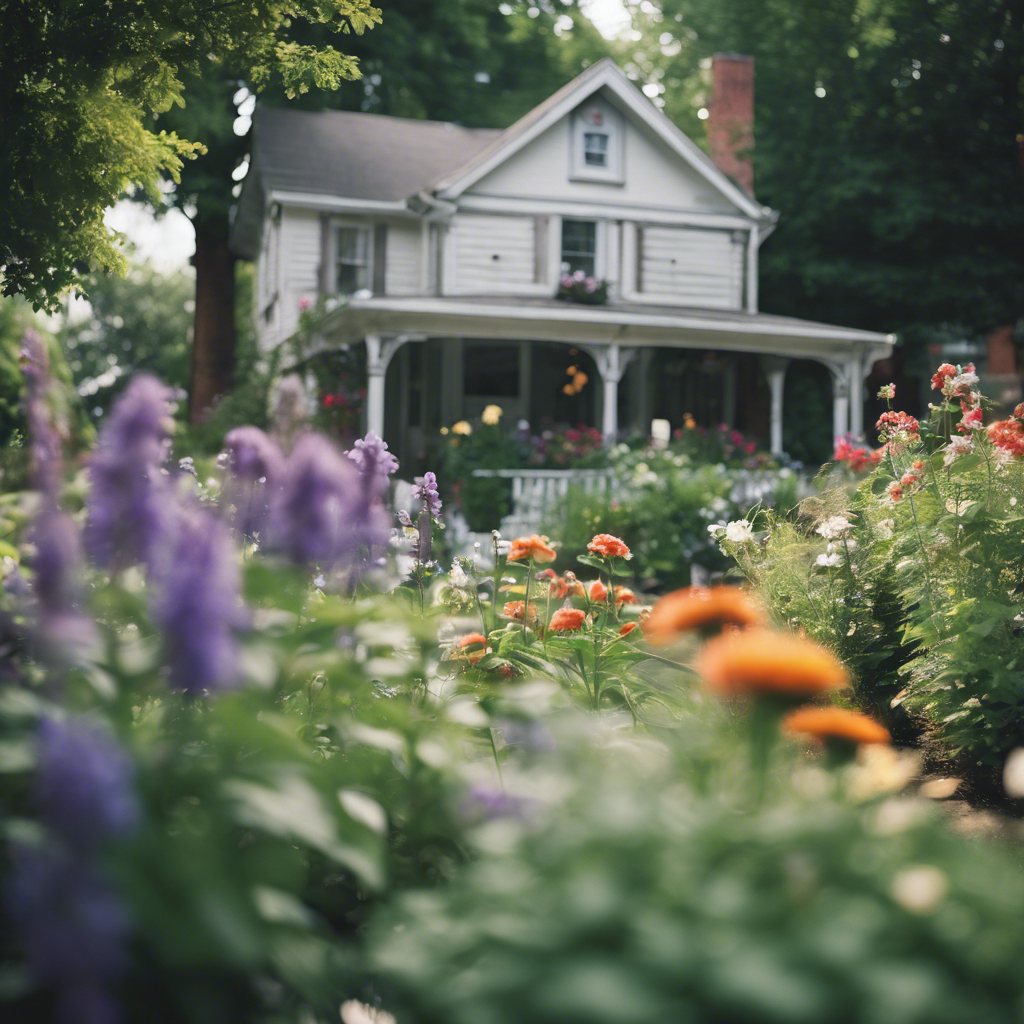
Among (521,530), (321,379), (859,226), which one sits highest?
(859,226)

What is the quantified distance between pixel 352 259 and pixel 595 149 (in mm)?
4359

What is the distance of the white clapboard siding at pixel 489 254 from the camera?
15.7m

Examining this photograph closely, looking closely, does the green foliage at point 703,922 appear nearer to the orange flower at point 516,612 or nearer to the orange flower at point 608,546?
the orange flower at point 608,546

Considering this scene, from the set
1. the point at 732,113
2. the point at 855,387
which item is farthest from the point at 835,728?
the point at 732,113

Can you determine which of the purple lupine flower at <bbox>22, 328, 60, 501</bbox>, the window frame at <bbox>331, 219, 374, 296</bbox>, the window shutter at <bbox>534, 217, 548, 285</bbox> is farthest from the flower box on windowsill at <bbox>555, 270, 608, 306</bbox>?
the purple lupine flower at <bbox>22, 328, 60, 501</bbox>

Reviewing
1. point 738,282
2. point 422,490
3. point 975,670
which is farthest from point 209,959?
point 738,282

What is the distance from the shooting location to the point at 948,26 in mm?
20781

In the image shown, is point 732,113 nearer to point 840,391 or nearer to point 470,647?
point 840,391

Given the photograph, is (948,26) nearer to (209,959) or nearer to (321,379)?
(321,379)

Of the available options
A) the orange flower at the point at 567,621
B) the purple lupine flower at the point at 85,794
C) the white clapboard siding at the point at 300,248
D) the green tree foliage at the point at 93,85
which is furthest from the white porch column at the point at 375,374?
the purple lupine flower at the point at 85,794

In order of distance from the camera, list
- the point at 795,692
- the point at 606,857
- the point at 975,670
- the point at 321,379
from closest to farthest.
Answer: the point at 606,857 → the point at 795,692 → the point at 975,670 → the point at 321,379

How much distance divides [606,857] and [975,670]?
9.14 ft

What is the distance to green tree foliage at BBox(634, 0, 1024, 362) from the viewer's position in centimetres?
2058

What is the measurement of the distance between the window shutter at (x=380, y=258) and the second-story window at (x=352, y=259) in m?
0.14
